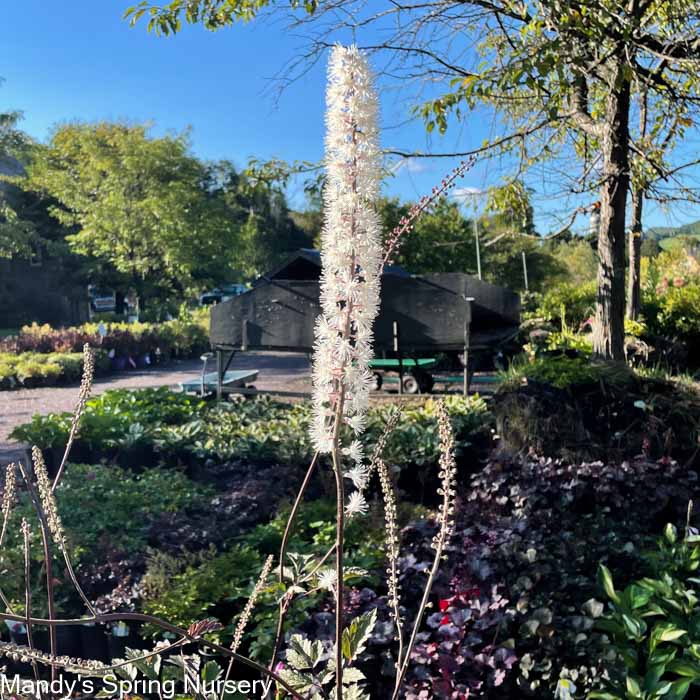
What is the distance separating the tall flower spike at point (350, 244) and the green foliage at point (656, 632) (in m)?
1.80

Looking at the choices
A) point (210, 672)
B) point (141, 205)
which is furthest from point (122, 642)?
point (141, 205)

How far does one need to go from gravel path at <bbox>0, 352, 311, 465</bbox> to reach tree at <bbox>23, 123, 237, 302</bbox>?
7.71m

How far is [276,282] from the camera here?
26.5 ft

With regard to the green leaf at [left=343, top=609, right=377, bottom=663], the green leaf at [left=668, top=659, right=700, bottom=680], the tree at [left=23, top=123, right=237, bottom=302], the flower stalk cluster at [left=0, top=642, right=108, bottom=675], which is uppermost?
the tree at [left=23, top=123, right=237, bottom=302]

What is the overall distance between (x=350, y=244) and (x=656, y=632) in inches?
90.0

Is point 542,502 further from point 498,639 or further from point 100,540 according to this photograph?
point 100,540

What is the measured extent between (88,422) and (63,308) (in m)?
31.7

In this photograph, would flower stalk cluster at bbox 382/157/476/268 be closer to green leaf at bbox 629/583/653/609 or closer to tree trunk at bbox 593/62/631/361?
green leaf at bbox 629/583/653/609

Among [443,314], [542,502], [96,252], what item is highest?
[96,252]

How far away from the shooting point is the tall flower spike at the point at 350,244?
1090 millimetres

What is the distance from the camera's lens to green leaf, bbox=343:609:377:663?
147cm

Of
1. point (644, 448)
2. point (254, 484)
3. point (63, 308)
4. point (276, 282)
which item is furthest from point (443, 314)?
point (63, 308)

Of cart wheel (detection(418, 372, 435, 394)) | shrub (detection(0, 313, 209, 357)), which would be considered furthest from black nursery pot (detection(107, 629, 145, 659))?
shrub (detection(0, 313, 209, 357))

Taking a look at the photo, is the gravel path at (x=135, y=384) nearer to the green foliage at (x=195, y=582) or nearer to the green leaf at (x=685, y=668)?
the green foliage at (x=195, y=582)
